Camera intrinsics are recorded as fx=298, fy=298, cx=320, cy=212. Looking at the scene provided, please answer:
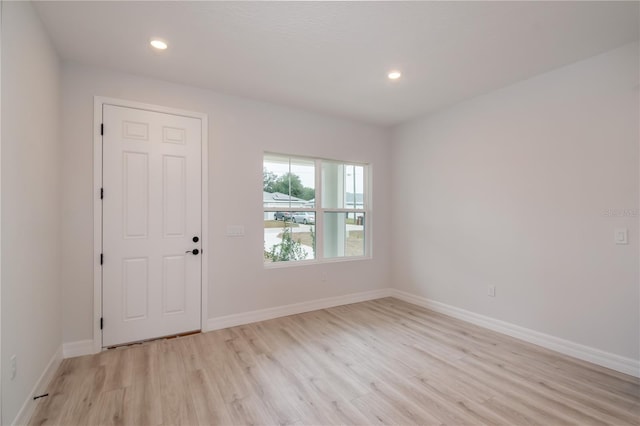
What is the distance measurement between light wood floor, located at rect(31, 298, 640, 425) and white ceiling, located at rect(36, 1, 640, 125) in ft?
8.85

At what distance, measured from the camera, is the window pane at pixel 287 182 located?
12.5 feet

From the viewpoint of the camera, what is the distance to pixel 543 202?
298cm

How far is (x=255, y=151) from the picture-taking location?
12.0 ft

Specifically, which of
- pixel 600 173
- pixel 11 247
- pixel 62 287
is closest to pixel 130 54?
pixel 11 247

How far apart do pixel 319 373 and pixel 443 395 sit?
37.1 inches

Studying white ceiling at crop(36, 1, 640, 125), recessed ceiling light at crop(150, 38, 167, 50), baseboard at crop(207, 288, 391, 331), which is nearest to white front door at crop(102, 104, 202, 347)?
baseboard at crop(207, 288, 391, 331)

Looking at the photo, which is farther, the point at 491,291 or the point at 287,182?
the point at 287,182

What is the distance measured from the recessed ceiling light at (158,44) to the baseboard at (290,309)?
2.72 metres

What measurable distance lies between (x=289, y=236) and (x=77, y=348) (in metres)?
2.40

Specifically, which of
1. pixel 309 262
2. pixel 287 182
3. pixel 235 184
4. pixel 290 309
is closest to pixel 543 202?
pixel 309 262

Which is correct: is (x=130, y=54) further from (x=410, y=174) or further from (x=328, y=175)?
(x=410, y=174)

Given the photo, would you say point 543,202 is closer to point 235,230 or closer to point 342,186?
point 342,186

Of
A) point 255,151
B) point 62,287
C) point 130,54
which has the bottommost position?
point 62,287

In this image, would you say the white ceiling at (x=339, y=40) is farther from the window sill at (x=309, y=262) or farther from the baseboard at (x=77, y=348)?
the baseboard at (x=77, y=348)
